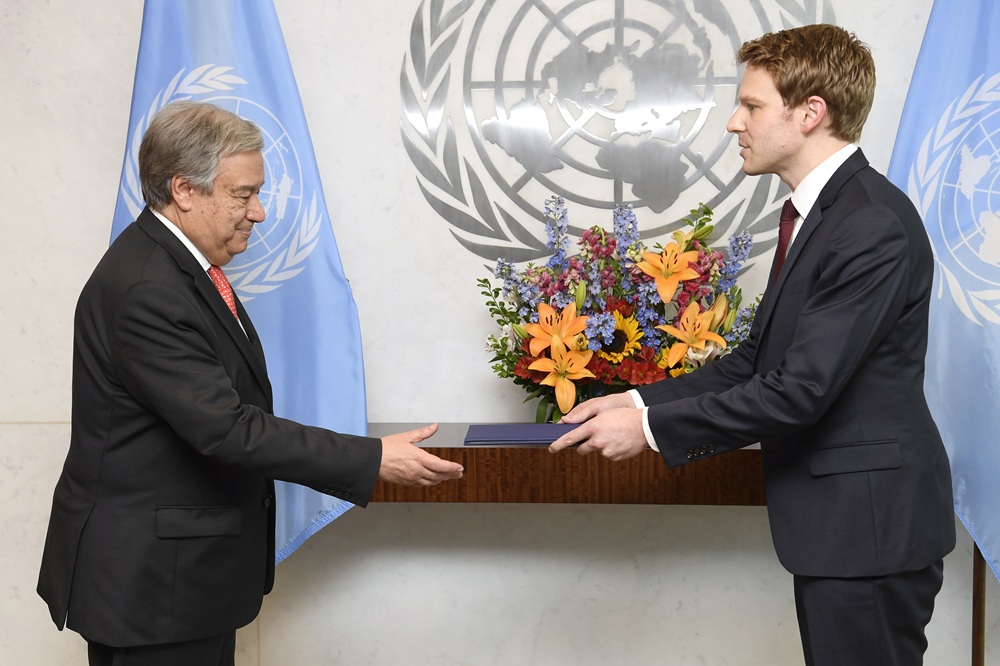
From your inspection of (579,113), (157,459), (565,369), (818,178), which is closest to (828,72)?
(818,178)

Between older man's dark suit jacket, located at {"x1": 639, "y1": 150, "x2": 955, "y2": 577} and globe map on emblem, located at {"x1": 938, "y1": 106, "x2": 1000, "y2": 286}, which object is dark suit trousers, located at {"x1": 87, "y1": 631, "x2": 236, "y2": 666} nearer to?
older man's dark suit jacket, located at {"x1": 639, "y1": 150, "x2": 955, "y2": 577}

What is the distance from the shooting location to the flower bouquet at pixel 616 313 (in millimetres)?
2385

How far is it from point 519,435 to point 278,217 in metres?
0.97

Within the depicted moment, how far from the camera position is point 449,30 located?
280cm

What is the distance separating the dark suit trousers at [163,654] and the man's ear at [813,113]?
61.1 inches

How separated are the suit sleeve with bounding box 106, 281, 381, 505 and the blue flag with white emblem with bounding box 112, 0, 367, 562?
2.44ft

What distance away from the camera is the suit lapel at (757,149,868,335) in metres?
1.77

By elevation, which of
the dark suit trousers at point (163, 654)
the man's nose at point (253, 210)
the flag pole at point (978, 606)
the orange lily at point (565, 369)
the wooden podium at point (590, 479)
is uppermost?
the man's nose at point (253, 210)

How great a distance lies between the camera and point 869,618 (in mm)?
1688

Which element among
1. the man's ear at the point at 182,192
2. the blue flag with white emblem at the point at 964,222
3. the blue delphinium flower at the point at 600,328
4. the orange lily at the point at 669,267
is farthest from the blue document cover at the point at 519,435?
the blue flag with white emblem at the point at 964,222

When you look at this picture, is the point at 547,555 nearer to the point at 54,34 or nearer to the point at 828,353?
the point at 828,353

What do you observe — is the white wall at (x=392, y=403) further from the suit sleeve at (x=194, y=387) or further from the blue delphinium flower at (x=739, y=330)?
the suit sleeve at (x=194, y=387)

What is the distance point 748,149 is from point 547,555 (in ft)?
4.90

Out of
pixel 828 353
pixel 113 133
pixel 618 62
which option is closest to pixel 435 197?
pixel 618 62
